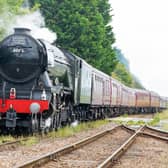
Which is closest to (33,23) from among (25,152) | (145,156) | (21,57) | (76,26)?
(21,57)

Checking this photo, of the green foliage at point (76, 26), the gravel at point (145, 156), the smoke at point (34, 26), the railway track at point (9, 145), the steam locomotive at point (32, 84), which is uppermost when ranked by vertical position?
the green foliage at point (76, 26)

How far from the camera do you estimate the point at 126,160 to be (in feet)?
32.8

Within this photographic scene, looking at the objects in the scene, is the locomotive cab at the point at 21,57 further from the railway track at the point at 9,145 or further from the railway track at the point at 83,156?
the railway track at the point at 9,145

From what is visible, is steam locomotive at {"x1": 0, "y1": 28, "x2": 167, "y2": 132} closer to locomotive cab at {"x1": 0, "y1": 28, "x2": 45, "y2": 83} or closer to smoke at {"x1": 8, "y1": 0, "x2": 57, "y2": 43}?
locomotive cab at {"x1": 0, "y1": 28, "x2": 45, "y2": 83}

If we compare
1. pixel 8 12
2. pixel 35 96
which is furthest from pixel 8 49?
pixel 8 12

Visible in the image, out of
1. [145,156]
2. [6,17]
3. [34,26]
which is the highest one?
[6,17]

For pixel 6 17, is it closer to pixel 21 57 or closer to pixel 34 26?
pixel 34 26

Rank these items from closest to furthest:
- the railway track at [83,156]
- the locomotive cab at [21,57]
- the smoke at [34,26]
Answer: the railway track at [83,156] → the locomotive cab at [21,57] → the smoke at [34,26]

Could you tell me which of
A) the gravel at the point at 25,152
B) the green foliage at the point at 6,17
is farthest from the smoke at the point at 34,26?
the gravel at the point at 25,152

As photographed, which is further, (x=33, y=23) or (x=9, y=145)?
(x=33, y=23)

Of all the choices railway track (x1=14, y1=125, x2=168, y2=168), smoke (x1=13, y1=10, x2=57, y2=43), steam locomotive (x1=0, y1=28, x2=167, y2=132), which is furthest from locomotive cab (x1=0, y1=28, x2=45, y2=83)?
railway track (x1=14, y1=125, x2=168, y2=168)

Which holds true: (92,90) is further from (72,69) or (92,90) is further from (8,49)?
(8,49)

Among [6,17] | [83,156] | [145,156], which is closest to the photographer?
[83,156]

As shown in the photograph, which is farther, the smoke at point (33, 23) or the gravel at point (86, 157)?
the smoke at point (33, 23)
